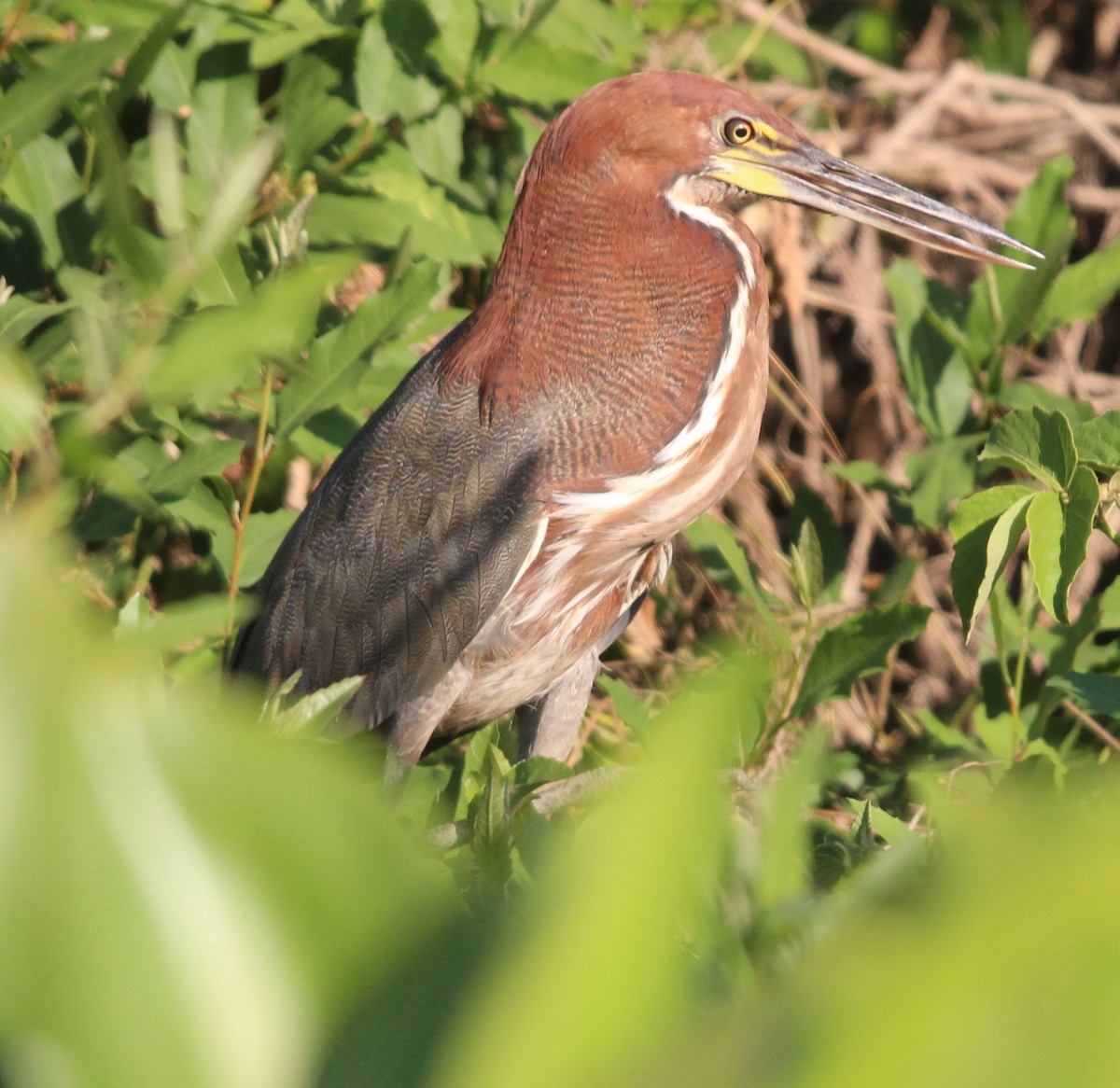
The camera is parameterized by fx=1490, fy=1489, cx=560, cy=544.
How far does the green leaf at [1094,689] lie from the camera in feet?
5.25

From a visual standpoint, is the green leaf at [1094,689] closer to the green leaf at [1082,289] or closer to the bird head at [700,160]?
the bird head at [700,160]

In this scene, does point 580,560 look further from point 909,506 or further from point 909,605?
point 909,506

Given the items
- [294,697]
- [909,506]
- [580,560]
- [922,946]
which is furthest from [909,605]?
[922,946]

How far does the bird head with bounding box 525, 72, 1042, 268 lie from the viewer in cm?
207

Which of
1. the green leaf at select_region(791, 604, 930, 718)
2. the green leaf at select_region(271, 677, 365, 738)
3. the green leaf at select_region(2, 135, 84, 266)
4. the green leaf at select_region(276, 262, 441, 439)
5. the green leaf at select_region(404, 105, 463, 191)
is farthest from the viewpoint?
the green leaf at select_region(404, 105, 463, 191)

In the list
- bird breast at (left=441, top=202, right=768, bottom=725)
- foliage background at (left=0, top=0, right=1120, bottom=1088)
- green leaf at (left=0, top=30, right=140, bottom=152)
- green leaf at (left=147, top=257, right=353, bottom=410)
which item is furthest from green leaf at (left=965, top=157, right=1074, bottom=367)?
green leaf at (left=147, top=257, right=353, bottom=410)

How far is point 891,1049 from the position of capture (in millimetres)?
339

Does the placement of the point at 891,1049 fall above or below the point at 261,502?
above

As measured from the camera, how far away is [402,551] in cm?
227

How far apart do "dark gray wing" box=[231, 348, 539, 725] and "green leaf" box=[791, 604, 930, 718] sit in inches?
17.3

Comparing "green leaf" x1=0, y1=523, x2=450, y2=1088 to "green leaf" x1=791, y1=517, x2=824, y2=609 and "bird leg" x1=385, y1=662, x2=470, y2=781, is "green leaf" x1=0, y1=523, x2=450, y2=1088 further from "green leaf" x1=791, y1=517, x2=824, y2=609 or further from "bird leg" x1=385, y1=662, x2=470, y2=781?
"bird leg" x1=385, y1=662, x2=470, y2=781

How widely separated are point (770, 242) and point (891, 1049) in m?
2.98

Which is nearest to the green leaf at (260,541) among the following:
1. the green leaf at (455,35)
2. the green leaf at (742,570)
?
the green leaf at (742,570)

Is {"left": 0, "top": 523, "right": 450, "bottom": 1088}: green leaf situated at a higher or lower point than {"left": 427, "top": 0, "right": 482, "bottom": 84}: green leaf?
higher
